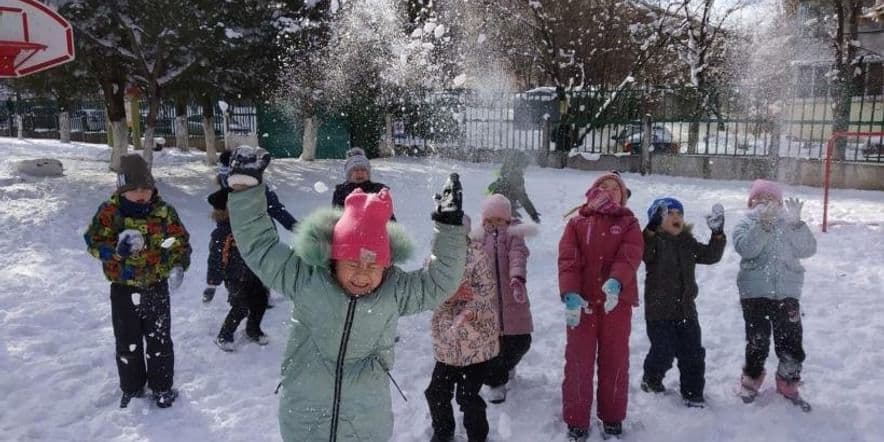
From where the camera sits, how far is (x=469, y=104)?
57.9 ft

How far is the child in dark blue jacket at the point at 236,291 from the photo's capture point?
193 inches

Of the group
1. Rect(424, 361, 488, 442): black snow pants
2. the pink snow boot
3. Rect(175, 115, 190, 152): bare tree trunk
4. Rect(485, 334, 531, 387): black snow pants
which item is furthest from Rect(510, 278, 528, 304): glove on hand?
Rect(175, 115, 190, 152): bare tree trunk

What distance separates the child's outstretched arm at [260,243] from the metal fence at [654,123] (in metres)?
12.4

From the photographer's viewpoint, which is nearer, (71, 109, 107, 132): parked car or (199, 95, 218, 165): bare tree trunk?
(199, 95, 218, 165): bare tree trunk

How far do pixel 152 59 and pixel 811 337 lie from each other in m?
10.9

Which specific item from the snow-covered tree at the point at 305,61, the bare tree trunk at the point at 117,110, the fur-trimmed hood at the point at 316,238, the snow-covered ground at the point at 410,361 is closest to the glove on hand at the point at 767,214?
the snow-covered ground at the point at 410,361

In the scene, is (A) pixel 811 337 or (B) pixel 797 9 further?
(B) pixel 797 9

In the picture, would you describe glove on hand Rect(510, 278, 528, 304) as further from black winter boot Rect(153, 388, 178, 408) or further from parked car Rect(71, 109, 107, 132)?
parked car Rect(71, 109, 107, 132)

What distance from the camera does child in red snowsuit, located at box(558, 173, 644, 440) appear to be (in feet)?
11.5

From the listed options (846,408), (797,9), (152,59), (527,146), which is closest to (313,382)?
(846,408)

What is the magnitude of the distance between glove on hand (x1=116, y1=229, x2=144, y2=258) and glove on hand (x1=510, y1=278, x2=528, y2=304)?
2139 millimetres

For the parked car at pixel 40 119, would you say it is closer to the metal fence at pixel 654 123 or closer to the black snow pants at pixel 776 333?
the metal fence at pixel 654 123

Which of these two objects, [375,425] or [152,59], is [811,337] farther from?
[152,59]

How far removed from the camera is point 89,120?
27375mm
